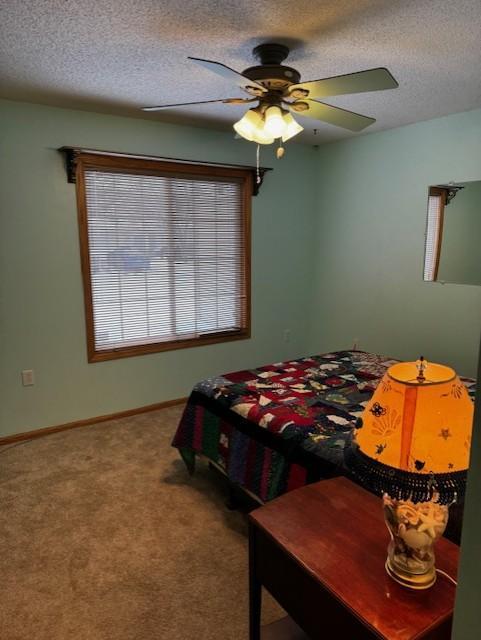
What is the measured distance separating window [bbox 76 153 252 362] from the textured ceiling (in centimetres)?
68

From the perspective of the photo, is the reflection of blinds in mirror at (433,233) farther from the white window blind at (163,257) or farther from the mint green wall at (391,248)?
the white window blind at (163,257)

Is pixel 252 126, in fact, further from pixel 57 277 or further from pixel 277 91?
pixel 57 277

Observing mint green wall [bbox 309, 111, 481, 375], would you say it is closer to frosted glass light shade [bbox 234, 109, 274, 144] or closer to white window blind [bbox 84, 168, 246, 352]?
white window blind [bbox 84, 168, 246, 352]

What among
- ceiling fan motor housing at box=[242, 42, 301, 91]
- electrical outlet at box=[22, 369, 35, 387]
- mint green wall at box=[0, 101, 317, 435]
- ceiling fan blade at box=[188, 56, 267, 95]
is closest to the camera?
ceiling fan blade at box=[188, 56, 267, 95]

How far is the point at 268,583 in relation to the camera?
49.8 inches

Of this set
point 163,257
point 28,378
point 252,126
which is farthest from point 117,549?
point 163,257

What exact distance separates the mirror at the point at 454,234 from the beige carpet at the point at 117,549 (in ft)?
8.03

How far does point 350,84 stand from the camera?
71.7 inches

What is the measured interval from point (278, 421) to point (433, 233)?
93.3 inches

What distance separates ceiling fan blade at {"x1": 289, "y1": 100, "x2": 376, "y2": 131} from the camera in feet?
6.88

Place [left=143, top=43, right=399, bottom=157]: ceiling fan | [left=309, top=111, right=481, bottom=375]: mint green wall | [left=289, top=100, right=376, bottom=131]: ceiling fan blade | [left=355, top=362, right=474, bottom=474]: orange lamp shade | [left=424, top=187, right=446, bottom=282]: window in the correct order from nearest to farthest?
[left=355, top=362, right=474, bottom=474]: orange lamp shade → [left=143, top=43, right=399, bottom=157]: ceiling fan → [left=289, top=100, right=376, bottom=131]: ceiling fan blade → [left=309, top=111, right=481, bottom=375]: mint green wall → [left=424, top=187, right=446, bottom=282]: window

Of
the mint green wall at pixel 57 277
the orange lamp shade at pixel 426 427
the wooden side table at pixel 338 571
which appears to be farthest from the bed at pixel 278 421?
the mint green wall at pixel 57 277

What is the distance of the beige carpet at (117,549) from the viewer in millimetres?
1697

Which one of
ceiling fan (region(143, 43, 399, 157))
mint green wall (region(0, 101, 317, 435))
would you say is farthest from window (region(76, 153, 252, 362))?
ceiling fan (region(143, 43, 399, 157))
